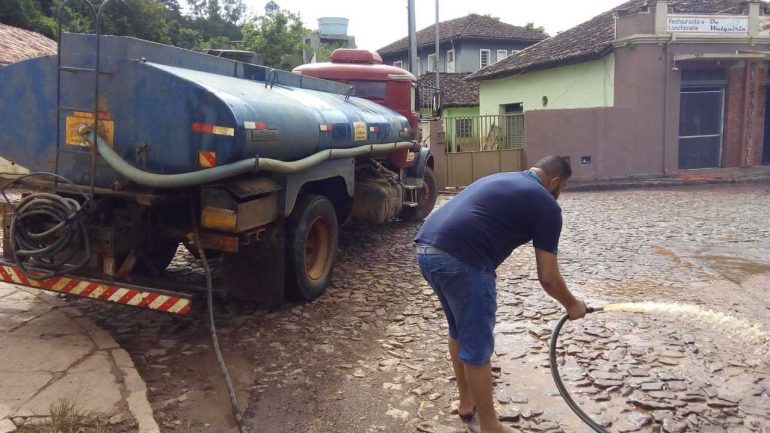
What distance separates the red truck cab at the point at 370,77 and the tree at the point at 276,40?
26926mm

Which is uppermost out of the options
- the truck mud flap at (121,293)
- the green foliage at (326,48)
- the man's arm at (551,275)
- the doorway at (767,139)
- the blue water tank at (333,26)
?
the blue water tank at (333,26)

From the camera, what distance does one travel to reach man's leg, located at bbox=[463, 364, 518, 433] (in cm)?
360

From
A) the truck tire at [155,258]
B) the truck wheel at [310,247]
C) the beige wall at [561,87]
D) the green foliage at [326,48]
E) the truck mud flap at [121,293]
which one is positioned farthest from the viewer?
the green foliage at [326,48]

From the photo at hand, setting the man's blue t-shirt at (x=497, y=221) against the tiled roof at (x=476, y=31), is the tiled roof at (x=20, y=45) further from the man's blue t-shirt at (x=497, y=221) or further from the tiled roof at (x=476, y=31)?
the tiled roof at (x=476, y=31)

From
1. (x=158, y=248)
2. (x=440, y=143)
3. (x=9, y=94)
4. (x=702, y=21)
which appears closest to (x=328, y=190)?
(x=158, y=248)

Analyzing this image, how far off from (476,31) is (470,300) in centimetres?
3808

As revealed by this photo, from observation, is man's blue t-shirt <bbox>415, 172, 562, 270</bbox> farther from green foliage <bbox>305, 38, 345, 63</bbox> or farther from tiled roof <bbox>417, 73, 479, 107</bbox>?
green foliage <bbox>305, 38, 345, 63</bbox>

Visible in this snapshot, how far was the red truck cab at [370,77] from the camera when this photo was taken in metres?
10.4

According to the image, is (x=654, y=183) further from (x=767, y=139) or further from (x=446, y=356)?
(x=446, y=356)

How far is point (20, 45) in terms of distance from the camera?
1625 centimetres

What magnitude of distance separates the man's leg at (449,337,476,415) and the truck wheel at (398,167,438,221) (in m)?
7.61

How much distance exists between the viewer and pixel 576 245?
9.34 meters

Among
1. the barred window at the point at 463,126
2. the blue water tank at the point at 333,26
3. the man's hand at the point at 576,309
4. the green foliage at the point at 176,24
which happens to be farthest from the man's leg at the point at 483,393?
the blue water tank at the point at 333,26

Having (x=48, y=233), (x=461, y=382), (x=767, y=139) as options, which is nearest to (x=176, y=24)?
(x=767, y=139)
